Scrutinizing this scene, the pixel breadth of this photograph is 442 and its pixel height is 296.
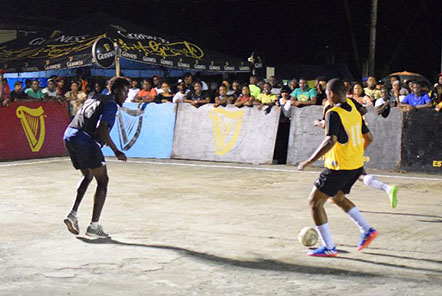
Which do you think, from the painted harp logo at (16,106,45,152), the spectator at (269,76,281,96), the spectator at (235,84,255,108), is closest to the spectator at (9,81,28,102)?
the painted harp logo at (16,106,45,152)

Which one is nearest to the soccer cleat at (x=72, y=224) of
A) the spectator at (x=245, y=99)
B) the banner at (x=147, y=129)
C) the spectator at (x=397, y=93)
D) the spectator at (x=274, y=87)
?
the spectator at (x=245, y=99)

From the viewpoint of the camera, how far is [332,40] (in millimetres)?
38219

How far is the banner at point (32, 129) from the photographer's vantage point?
17.4 m

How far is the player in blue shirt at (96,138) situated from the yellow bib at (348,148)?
246 centimetres

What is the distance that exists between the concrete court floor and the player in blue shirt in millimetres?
245

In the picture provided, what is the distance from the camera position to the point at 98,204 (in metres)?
8.36

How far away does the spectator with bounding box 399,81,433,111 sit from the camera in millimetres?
15058

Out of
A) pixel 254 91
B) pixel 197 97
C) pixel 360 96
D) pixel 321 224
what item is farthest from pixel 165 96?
pixel 321 224

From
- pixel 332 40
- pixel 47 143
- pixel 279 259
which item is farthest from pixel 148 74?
pixel 279 259

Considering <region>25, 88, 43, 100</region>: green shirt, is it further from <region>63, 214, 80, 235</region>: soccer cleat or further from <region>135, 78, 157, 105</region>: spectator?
<region>63, 214, 80, 235</region>: soccer cleat

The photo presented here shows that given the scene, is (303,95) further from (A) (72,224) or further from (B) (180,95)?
(A) (72,224)

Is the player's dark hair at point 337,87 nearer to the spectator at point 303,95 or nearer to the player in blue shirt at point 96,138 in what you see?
the player in blue shirt at point 96,138

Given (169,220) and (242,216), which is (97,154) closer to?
(169,220)

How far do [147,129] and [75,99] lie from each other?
2240 mm
